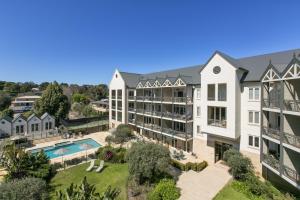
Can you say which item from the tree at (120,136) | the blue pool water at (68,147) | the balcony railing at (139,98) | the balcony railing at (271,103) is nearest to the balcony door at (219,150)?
the balcony railing at (271,103)

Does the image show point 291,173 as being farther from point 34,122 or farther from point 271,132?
point 34,122

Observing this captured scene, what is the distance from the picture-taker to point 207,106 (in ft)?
82.1

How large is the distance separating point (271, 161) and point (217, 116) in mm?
8605

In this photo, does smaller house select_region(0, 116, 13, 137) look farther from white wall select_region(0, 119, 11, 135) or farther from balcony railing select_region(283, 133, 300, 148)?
balcony railing select_region(283, 133, 300, 148)

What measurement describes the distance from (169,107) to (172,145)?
7426mm

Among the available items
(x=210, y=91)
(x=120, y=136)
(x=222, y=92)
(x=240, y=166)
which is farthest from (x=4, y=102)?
(x=240, y=166)

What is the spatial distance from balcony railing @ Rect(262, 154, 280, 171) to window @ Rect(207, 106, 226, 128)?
5788 millimetres

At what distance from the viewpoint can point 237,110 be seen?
22000mm

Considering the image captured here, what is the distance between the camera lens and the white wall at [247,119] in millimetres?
21062

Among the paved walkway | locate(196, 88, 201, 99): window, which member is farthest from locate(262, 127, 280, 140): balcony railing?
locate(196, 88, 201, 99): window

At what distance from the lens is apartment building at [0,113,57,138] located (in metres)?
38.9

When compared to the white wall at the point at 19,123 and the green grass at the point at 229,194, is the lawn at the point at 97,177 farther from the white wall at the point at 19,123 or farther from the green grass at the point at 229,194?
the white wall at the point at 19,123

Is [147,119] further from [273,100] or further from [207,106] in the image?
[273,100]

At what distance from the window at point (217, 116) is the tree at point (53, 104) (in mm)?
40605
